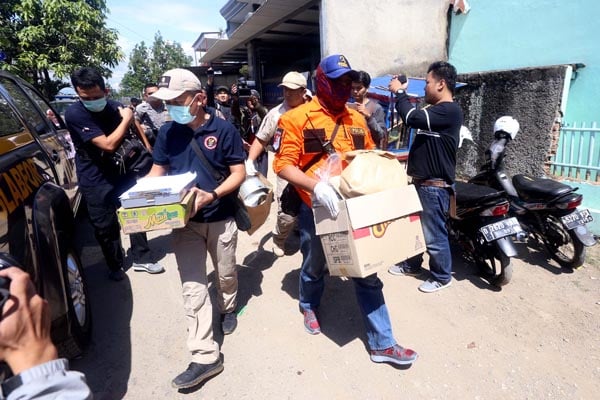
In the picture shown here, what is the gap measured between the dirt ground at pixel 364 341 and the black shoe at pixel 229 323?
5 cm

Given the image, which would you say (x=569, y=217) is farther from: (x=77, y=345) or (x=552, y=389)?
(x=77, y=345)

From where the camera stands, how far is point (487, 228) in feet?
10.3

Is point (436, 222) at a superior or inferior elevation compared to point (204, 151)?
inferior

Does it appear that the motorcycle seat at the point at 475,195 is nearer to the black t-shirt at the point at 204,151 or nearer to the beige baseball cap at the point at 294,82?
the beige baseball cap at the point at 294,82

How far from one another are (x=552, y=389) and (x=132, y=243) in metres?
3.96

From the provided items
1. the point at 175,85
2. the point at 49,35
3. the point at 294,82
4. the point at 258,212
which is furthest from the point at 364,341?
the point at 49,35

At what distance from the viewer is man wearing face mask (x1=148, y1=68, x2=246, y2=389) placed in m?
2.22

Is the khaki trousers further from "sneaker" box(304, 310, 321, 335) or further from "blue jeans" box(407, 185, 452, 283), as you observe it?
"blue jeans" box(407, 185, 452, 283)

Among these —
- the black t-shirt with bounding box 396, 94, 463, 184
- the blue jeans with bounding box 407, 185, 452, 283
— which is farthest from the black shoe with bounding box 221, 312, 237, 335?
the black t-shirt with bounding box 396, 94, 463, 184

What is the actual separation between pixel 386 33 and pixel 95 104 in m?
6.22

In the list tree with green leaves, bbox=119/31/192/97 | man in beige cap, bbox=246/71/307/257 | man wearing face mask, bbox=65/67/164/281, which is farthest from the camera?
tree with green leaves, bbox=119/31/192/97

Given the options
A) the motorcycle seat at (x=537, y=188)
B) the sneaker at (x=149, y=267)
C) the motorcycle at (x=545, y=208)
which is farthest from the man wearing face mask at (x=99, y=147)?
the motorcycle seat at (x=537, y=188)

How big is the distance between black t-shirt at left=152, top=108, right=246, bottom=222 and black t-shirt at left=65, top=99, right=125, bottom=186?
3.63 ft

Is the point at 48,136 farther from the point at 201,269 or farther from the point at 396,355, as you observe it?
the point at 396,355
